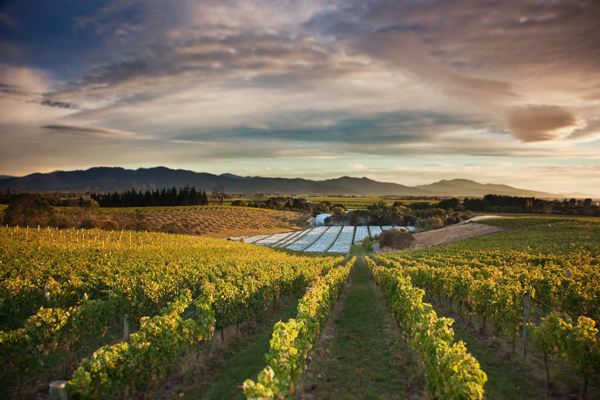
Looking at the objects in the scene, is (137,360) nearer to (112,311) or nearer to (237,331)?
(112,311)

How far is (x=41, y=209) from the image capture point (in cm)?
5119

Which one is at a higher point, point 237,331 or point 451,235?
point 237,331

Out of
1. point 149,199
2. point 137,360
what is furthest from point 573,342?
point 149,199

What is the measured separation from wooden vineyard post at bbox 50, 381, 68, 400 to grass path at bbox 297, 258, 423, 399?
16.2ft

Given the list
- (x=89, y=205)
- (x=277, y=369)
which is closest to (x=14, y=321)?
(x=277, y=369)

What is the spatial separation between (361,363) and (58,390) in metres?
7.72

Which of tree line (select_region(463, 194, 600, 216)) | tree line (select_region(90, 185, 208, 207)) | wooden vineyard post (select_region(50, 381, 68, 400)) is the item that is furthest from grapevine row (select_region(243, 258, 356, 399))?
tree line (select_region(90, 185, 208, 207))

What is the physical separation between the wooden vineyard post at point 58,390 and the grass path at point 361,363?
4932 mm

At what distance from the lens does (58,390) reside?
4961 millimetres

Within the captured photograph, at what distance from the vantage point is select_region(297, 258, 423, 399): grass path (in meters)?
7.53

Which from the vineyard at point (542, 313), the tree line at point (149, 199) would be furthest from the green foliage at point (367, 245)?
the tree line at point (149, 199)

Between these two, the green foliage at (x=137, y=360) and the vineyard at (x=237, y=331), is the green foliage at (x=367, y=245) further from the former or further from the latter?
the green foliage at (x=137, y=360)

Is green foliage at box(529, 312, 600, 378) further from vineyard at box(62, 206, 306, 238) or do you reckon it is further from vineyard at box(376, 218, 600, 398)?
vineyard at box(62, 206, 306, 238)

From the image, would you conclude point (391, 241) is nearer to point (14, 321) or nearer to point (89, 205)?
point (14, 321)
